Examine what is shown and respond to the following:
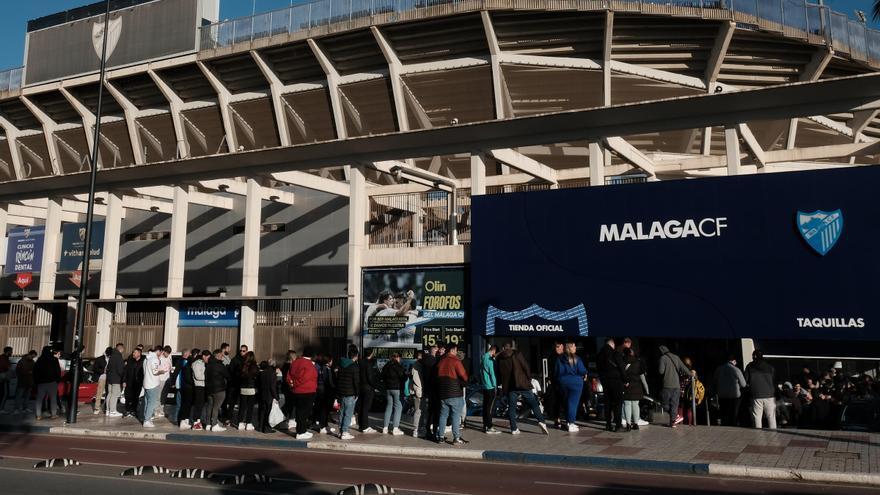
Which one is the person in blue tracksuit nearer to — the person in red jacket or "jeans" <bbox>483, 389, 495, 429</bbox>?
"jeans" <bbox>483, 389, 495, 429</bbox>

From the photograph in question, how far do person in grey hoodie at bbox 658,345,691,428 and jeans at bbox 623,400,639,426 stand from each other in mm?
704

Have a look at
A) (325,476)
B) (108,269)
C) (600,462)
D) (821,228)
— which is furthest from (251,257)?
(821,228)

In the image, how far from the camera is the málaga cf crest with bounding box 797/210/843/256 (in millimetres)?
13602

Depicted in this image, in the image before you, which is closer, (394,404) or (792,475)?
(792,475)

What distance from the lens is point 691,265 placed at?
14.8m

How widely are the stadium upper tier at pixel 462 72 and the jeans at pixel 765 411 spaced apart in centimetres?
816

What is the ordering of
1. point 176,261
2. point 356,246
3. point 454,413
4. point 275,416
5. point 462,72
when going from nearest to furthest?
point 454,413 → point 275,416 → point 356,246 → point 176,261 → point 462,72

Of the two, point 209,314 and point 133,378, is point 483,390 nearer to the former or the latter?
point 133,378

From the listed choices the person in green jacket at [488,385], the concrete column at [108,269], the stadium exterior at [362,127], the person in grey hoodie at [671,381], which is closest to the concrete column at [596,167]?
the stadium exterior at [362,127]

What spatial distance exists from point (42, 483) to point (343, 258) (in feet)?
51.9

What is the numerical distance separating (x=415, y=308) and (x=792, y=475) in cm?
1054

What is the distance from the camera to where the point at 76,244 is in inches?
1062

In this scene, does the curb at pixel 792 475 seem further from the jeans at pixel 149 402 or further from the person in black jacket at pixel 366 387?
the jeans at pixel 149 402

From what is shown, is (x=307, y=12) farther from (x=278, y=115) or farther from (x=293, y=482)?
(x=293, y=482)
